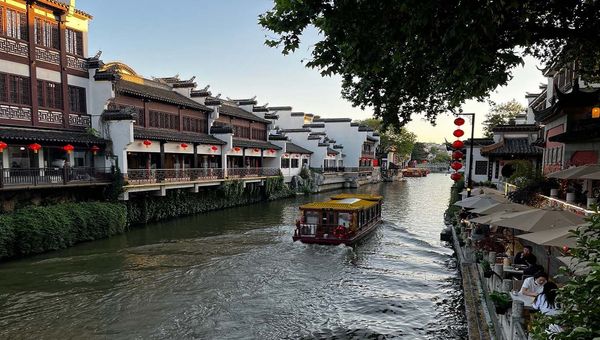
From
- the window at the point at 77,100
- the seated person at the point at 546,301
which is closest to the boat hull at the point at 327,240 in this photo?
the seated person at the point at 546,301

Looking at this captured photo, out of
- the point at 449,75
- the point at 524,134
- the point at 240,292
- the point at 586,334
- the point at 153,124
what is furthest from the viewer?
the point at 524,134

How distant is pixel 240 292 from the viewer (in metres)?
14.3

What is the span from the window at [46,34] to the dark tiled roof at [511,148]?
33384 mm

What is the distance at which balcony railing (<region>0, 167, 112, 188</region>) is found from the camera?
1855 cm

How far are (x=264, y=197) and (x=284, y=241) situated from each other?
19.8 m

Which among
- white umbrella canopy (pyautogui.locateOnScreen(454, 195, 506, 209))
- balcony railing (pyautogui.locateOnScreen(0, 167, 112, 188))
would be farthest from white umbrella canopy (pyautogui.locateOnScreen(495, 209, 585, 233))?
balcony railing (pyautogui.locateOnScreen(0, 167, 112, 188))

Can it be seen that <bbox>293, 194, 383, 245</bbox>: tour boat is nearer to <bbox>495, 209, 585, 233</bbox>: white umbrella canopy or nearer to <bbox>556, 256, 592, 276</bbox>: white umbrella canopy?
<bbox>495, 209, 585, 233</bbox>: white umbrella canopy

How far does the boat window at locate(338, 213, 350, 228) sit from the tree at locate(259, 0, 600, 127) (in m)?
14.0

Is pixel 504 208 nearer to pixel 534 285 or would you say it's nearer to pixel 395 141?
pixel 534 285

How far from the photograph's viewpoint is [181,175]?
2922cm

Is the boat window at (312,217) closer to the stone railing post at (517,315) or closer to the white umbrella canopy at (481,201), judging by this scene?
the white umbrella canopy at (481,201)

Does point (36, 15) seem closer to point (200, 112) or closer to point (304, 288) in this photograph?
point (200, 112)

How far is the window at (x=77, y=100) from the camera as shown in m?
24.0

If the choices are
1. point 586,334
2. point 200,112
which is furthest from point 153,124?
point 586,334
